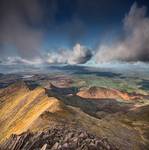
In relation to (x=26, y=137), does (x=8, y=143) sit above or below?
below

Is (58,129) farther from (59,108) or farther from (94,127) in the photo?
(59,108)

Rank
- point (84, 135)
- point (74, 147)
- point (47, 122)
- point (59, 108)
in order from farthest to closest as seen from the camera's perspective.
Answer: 1. point (59, 108)
2. point (47, 122)
3. point (84, 135)
4. point (74, 147)

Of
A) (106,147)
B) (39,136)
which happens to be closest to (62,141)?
(39,136)

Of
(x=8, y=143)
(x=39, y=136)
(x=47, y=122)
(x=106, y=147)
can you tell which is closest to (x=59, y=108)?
(x=47, y=122)

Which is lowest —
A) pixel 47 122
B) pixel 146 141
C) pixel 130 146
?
pixel 146 141

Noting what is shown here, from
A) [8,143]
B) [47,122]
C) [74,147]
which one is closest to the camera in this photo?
[74,147]

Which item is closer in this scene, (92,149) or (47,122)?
(92,149)

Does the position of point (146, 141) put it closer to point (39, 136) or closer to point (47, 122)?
point (47, 122)
